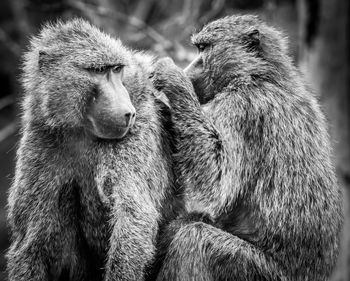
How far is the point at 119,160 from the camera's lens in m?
5.29

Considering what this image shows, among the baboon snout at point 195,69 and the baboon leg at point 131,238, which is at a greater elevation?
the baboon snout at point 195,69

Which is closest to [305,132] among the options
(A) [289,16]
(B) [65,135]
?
(B) [65,135]

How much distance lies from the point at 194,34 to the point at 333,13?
4.76 m

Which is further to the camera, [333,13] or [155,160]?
[333,13]

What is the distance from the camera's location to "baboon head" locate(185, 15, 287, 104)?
19.7 ft

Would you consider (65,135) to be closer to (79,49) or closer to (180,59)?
(79,49)

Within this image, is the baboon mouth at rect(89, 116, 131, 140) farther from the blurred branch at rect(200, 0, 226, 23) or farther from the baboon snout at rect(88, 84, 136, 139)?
the blurred branch at rect(200, 0, 226, 23)

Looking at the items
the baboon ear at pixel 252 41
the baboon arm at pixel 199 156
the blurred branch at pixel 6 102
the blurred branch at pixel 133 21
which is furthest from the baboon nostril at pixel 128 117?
the blurred branch at pixel 6 102

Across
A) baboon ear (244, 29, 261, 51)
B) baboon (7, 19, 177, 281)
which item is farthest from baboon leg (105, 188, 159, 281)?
baboon ear (244, 29, 261, 51)

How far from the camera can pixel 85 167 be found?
5.33 meters

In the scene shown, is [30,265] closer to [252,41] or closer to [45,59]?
[45,59]

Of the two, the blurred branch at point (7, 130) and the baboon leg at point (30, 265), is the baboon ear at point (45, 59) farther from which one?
the blurred branch at point (7, 130)

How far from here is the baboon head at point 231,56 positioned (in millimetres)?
6016

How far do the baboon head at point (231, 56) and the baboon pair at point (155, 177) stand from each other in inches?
7.3
